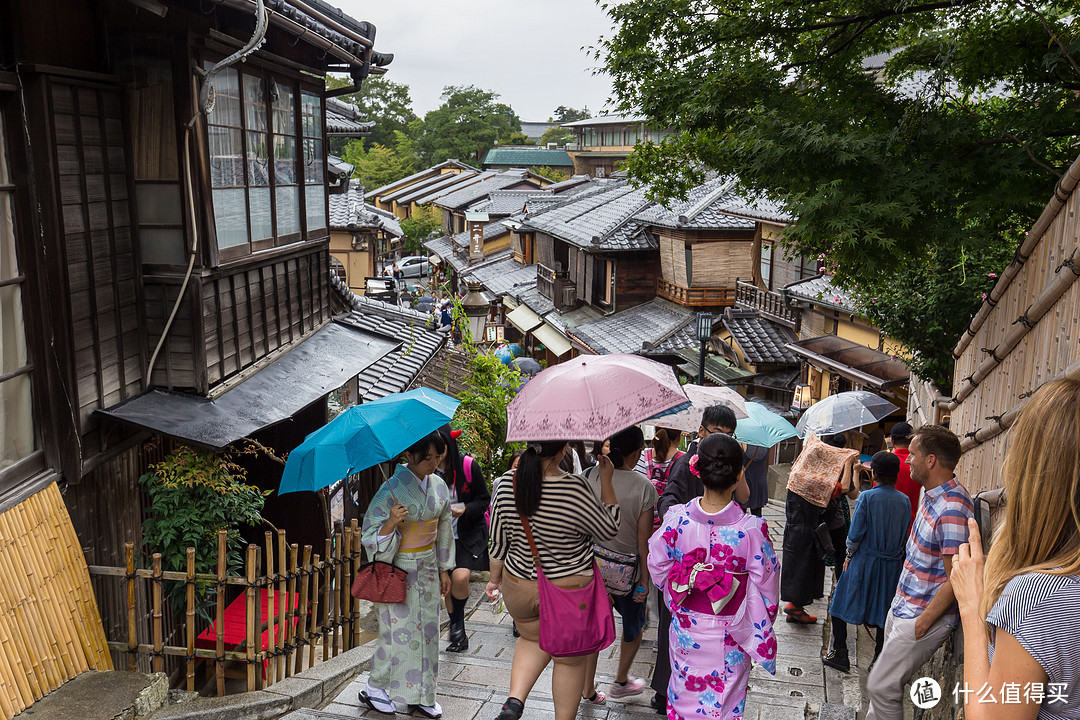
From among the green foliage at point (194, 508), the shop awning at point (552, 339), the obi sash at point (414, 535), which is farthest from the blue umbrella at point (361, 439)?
the shop awning at point (552, 339)

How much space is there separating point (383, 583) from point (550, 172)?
64.4 meters

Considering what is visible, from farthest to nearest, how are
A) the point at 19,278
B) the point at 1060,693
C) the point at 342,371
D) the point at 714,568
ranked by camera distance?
the point at 342,371 → the point at 19,278 → the point at 714,568 → the point at 1060,693

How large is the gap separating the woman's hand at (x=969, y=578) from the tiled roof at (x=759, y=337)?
18.1 metres

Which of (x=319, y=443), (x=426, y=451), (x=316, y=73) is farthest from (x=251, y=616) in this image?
(x=316, y=73)

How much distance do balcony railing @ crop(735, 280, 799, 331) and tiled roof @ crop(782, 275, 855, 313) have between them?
108cm

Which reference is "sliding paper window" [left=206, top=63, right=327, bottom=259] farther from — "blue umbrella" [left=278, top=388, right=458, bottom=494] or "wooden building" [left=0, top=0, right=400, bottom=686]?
Result: "blue umbrella" [left=278, top=388, right=458, bottom=494]

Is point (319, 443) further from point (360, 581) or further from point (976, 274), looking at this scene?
point (976, 274)

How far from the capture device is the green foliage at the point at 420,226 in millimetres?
60344

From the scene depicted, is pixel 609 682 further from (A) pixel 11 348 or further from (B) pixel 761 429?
(A) pixel 11 348

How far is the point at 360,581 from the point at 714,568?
2467mm

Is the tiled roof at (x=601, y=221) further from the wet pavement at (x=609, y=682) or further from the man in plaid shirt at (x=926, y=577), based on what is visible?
the man in plaid shirt at (x=926, y=577)

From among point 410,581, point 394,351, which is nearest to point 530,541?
point 410,581

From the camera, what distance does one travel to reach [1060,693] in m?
2.33

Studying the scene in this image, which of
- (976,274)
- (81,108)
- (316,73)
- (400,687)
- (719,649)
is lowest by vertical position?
(400,687)
